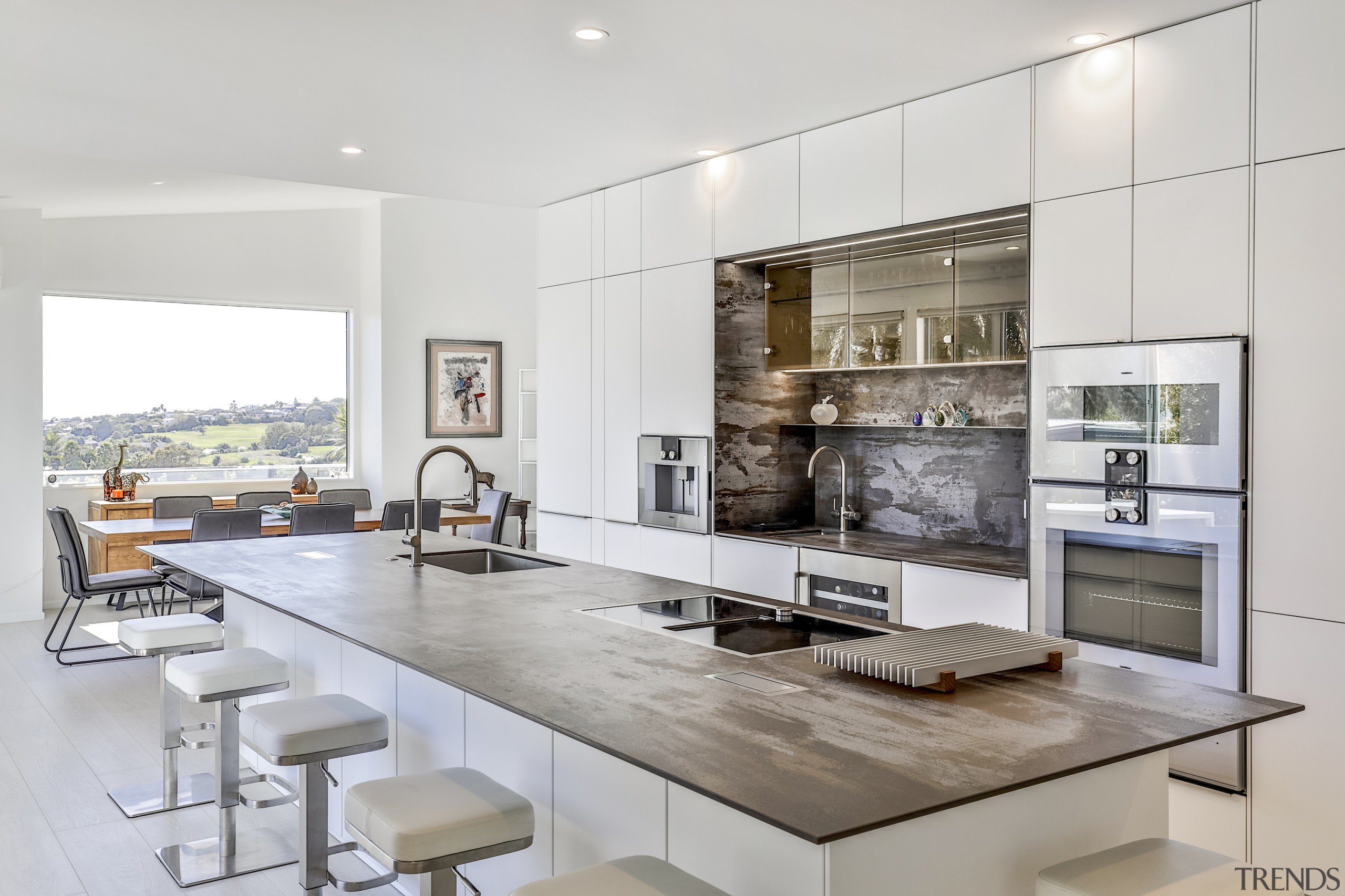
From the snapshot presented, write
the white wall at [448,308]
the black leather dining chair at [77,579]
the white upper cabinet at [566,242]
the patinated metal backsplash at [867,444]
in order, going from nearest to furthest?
1. the patinated metal backsplash at [867,444]
2. the white upper cabinet at [566,242]
3. the black leather dining chair at [77,579]
4. the white wall at [448,308]

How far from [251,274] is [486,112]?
5436 mm

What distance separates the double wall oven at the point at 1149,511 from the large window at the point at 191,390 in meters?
7.39

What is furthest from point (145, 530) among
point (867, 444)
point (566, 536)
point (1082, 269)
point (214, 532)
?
point (1082, 269)

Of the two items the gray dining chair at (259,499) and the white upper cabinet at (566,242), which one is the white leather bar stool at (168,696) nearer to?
the white upper cabinet at (566,242)

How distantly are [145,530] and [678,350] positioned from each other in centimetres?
406

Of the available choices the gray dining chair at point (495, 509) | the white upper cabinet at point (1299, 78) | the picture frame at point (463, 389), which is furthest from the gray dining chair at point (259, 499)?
the white upper cabinet at point (1299, 78)

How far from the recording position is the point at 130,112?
4.29 meters

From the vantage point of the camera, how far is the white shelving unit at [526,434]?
32.5 feet

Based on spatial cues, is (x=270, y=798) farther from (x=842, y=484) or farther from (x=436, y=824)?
(x=842, y=484)

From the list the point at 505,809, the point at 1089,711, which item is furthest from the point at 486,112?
the point at 1089,711

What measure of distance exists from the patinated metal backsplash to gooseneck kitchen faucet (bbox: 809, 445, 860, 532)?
55 mm

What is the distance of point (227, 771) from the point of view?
3.45m

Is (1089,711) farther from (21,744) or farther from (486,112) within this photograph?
(21,744)

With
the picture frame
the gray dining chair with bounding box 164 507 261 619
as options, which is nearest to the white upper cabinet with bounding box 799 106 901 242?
the gray dining chair with bounding box 164 507 261 619
